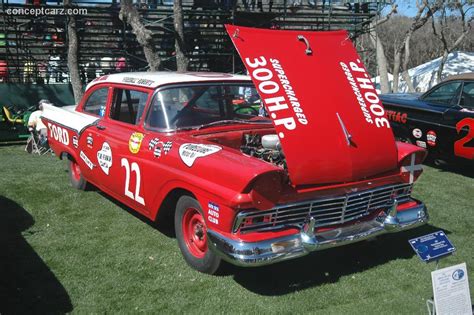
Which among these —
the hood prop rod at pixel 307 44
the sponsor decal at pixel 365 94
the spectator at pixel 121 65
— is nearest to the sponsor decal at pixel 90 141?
the hood prop rod at pixel 307 44

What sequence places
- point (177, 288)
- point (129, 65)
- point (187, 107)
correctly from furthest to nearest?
point (129, 65) → point (187, 107) → point (177, 288)

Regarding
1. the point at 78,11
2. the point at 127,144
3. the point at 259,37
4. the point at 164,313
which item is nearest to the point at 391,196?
the point at 259,37

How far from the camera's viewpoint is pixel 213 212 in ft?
11.9

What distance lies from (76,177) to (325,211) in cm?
388

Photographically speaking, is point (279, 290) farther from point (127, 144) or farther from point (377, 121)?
point (127, 144)

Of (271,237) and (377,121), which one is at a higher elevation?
(377,121)

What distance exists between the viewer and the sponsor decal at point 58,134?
624cm

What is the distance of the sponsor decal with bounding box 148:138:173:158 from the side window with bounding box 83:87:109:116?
1385 mm

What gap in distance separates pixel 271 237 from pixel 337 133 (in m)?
1.03

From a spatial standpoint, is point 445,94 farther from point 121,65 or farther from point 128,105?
point 121,65

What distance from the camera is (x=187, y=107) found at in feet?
15.3

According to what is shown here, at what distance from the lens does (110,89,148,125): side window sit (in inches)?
191

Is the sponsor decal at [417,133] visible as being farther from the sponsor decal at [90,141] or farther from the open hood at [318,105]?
the sponsor decal at [90,141]

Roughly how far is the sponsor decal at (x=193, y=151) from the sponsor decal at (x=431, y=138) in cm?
492
